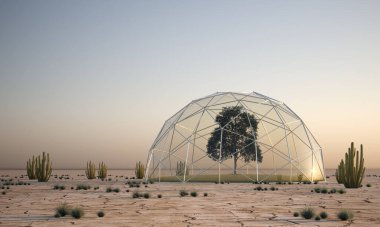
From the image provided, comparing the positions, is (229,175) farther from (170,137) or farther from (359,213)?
(359,213)

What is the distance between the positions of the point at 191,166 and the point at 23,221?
24.9 meters

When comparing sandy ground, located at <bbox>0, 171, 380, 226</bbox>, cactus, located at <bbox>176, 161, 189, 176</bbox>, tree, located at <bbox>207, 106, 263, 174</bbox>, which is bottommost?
sandy ground, located at <bbox>0, 171, 380, 226</bbox>

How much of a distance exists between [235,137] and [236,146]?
0.88m

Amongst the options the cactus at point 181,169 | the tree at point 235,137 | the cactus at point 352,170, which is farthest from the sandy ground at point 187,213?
the cactus at point 181,169

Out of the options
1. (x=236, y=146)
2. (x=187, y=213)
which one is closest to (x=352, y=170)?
(x=236, y=146)

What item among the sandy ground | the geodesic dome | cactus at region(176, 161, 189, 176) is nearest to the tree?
the geodesic dome

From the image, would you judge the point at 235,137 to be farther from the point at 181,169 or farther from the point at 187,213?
the point at 187,213

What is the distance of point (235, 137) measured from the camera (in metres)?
37.3

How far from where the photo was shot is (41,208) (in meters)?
16.1

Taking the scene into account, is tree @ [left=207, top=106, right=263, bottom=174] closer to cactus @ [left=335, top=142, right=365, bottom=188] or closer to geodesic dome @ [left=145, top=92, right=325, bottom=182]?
geodesic dome @ [left=145, top=92, right=325, bottom=182]

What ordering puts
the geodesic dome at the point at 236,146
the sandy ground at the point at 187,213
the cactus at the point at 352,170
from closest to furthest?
the sandy ground at the point at 187,213 < the cactus at the point at 352,170 < the geodesic dome at the point at 236,146

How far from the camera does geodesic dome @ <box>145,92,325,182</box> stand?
36469 mm

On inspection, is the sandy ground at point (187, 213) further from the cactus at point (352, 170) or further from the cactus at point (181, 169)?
the cactus at point (181, 169)

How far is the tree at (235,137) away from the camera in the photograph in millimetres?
36562
